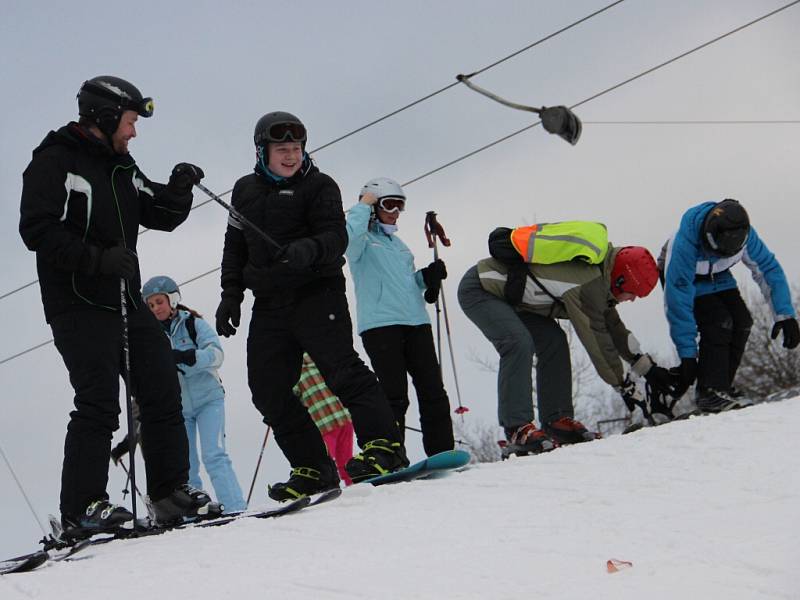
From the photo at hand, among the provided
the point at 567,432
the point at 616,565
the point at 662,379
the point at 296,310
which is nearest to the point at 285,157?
the point at 296,310

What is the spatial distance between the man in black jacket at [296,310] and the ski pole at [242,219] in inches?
0.9

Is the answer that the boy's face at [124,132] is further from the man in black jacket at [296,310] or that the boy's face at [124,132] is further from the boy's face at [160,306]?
the boy's face at [160,306]

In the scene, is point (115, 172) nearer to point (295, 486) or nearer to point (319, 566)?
point (295, 486)

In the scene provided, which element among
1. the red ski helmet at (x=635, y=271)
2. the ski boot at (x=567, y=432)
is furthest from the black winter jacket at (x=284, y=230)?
the red ski helmet at (x=635, y=271)

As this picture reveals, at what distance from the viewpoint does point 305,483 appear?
5488 millimetres

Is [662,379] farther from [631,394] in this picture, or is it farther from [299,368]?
[299,368]

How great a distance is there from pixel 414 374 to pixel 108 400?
7.07 ft

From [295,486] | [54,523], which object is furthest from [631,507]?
[54,523]

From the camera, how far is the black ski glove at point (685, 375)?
762cm

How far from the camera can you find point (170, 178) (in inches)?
209

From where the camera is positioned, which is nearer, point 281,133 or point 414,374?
point 281,133

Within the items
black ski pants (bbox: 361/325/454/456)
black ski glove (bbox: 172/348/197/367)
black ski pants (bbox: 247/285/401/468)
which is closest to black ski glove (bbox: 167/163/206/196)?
black ski pants (bbox: 247/285/401/468)

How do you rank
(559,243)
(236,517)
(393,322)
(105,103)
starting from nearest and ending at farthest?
(236,517) < (105,103) < (393,322) < (559,243)

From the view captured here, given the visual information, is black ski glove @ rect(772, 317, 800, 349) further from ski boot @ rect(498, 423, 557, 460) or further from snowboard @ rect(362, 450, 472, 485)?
snowboard @ rect(362, 450, 472, 485)
